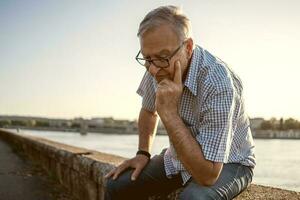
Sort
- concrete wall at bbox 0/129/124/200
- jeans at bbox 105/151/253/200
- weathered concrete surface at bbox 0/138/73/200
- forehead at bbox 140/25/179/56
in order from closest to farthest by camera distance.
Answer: forehead at bbox 140/25/179/56, jeans at bbox 105/151/253/200, concrete wall at bbox 0/129/124/200, weathered concrete surface at bbox 0/138/73/200

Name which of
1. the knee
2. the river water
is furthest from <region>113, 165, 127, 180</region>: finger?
the river water

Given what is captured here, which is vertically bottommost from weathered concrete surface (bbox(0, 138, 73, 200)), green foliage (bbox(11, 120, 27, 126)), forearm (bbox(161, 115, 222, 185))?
green foliage (bbox(11, 120, 27, 126))

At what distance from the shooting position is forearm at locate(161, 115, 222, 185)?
1758 mm

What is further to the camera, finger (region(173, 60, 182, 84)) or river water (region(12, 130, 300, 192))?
river water (region(12, 130, 300, 192))

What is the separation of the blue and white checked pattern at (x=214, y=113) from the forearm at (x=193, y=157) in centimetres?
3

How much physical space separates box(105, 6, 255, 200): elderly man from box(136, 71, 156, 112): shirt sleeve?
1.26 ft

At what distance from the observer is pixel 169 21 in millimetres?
1900

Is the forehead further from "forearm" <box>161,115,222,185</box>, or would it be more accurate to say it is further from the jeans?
the jeans

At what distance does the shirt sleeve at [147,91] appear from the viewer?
2.47m

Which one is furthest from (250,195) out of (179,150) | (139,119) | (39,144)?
(39,144)

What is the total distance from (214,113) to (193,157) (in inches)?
8.0

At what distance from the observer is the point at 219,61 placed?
82.1 inches

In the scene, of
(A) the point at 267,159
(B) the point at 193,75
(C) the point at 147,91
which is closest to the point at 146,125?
(C) the point at 147,91

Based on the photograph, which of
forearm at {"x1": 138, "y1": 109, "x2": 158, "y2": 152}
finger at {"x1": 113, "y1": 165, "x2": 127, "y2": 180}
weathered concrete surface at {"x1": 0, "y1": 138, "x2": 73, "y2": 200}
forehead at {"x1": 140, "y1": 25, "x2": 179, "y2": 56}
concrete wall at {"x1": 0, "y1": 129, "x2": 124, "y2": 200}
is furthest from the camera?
weathered concrete surface at {"x1": 0, "y1": 138, "x2": 73, "y2": 200}
